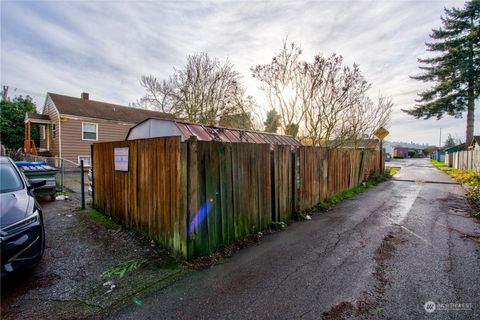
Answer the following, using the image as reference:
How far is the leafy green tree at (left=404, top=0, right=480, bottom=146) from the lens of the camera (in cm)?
1766

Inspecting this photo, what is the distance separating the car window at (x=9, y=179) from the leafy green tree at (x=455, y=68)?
1017 inches

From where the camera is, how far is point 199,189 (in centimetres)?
341

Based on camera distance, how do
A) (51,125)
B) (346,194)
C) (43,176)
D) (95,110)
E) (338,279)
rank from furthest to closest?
(95,110), (51,125), (346,194), (43,176), (338,279)

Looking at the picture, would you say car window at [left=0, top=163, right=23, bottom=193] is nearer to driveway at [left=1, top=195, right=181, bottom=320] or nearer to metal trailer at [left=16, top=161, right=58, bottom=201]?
driveway at [left=1, top=195, right=181, bottom=320]

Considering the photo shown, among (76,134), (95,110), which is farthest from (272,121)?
(95,110)

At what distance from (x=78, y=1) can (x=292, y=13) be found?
6.30 m

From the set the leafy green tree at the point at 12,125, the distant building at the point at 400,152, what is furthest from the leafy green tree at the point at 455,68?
the distant building at the point at 400,152

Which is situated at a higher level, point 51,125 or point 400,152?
point 51,125

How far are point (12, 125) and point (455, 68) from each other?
38.4m

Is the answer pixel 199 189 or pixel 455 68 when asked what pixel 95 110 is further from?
pixel 455 68

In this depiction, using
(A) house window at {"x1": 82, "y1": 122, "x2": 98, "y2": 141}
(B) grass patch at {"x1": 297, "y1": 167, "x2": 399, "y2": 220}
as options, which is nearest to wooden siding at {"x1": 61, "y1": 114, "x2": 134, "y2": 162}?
(A) house window at {"x1": 82, "y1": 122, "x2": 98, "y2": 141}

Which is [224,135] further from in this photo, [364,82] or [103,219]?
[364,82]

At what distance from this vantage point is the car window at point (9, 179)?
3.56 m

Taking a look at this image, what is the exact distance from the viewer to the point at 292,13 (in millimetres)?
7105
